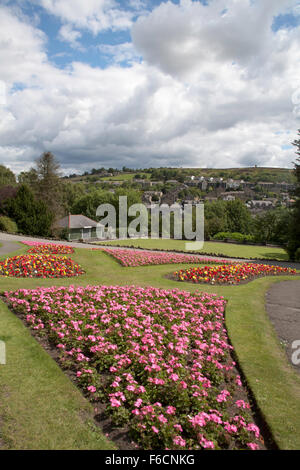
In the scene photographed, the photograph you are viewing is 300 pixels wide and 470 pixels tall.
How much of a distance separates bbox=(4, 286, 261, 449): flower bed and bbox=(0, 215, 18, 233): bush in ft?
97.6

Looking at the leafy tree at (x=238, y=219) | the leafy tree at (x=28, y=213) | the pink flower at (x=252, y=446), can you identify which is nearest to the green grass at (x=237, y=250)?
the leafy tree at (x=28, y=213)

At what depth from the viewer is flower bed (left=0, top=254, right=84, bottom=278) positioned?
13266 millimetres

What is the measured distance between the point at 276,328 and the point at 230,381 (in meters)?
3.33

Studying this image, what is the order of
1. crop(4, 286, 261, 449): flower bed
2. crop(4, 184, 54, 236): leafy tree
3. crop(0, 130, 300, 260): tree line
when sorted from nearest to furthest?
crop(4, 286, 261, 449): flower bed, crop(0, 130, 300, 260): tree line, crop(4, 184, 54, 236): leafy tree

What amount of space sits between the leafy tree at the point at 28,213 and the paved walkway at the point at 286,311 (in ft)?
105

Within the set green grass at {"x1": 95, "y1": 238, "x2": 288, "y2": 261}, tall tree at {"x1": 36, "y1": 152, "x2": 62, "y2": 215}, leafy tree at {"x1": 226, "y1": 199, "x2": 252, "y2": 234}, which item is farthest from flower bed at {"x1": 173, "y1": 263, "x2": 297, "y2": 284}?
leafy tree at {"x1": 226, "y1": 199, "x2": 252, "y2": 234}

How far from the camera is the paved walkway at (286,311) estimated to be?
7584mm

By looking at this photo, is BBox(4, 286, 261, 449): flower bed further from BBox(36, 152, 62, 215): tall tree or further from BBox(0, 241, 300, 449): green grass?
BBox(36, 152, 62, 215): tall tree

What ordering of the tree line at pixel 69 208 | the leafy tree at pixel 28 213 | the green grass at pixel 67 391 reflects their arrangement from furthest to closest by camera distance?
the leafy tree at pixel 28 213, the tree line at pixel 69 208, the green grass at pixel 67 391

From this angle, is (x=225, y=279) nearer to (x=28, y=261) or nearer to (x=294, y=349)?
(x=294, y=349)

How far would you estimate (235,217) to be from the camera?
75312mm

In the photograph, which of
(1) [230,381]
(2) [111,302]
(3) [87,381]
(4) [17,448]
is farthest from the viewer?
(2) [111,302]

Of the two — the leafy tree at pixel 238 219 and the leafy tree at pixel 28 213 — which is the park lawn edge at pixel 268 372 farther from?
the leafy tree at pixel 238 219
